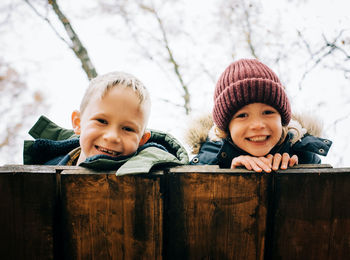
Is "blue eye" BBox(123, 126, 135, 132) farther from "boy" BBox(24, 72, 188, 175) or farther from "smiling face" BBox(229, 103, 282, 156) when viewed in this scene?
"smiling face" BBox(229, 103, 282, 156)

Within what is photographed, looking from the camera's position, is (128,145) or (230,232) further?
(128,145)

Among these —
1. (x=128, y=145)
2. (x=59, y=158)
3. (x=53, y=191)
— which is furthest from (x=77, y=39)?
(x=53, y=191)

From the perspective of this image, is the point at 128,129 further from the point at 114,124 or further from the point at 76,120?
the point at 76,120

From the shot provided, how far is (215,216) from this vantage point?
85 cm

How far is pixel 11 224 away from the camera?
81cm

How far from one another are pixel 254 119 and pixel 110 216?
95 centimetres

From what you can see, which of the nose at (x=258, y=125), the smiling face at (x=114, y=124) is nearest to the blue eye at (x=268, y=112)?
the nose at (x=258, y=125)

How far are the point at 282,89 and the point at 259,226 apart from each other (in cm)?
94

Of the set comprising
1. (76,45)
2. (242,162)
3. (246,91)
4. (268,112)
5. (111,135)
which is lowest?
(242,162)

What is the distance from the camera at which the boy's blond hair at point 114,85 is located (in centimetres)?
125

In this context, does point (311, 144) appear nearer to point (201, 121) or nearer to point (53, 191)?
point (201, 121)

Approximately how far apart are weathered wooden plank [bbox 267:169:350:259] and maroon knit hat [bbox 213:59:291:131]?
636 mm

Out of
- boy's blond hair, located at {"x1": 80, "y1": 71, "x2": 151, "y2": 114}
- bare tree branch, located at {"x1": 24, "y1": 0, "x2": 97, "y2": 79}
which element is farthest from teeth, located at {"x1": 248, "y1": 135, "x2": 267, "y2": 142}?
bare tree branch, located at {"x1": 24, "y1": 0, "x2": 97, "y2": 79}

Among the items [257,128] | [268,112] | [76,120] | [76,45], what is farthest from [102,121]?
[76,45]
